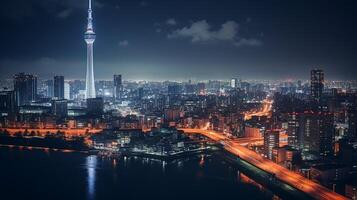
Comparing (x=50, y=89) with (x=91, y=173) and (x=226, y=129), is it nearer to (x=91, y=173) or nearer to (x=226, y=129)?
(x=226, y=129)

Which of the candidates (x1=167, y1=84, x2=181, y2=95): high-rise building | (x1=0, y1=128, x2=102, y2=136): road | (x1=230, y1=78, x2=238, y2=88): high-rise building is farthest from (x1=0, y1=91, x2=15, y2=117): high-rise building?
(x1=230, y1=78, x2=238, y2=88): high-rise building

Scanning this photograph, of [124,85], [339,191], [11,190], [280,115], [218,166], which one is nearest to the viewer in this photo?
[339,191]

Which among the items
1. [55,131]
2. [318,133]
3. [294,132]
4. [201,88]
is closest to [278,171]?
[318,133]

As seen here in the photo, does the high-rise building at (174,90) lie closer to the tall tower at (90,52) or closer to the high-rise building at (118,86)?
the high-rise building at (118,86)

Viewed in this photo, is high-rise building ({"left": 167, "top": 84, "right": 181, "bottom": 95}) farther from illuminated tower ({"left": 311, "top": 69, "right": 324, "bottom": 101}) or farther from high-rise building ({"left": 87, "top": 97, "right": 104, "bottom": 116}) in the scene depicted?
illuminated tower ({"left": 311, "top": 69, "right": 324, "bottom": 101})

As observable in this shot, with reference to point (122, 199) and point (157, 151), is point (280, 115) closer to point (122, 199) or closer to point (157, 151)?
point (157, 151)

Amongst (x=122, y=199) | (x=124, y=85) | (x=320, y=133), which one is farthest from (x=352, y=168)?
(x=124, y=85)
